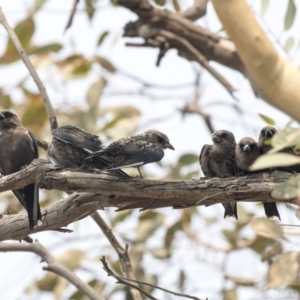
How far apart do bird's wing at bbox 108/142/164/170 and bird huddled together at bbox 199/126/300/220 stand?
0.36m

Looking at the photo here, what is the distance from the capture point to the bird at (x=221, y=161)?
437cm

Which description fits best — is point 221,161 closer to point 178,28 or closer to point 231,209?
point 231,209

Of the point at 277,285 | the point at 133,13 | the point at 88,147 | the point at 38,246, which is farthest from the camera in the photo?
the point at 133,13

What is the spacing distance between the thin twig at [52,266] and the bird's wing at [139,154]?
3.62 ft

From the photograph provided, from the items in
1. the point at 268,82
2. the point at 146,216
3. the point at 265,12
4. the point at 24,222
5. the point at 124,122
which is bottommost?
the point at 146,216

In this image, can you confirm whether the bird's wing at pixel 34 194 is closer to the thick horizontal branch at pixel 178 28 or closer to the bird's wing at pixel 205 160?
the bird's wing at pixel 205 160

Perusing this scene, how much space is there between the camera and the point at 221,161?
14.6 ft

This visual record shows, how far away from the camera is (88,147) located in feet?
14.4

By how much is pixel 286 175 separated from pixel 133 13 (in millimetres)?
2732

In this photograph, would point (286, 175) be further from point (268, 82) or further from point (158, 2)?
point (158, 2)

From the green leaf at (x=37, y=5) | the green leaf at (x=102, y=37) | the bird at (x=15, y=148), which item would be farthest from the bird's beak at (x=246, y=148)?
the green leaf at (x=102, y=37)

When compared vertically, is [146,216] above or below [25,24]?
below

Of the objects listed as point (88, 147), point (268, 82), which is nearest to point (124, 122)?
point (88, 147)

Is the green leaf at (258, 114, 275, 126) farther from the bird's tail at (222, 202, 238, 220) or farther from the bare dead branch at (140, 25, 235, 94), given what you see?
the bare dead branch at (140, 25, 235, 94)
